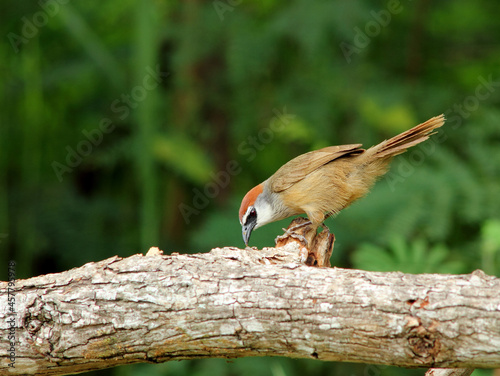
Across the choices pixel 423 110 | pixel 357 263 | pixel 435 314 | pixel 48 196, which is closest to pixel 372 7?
pixel 423 110

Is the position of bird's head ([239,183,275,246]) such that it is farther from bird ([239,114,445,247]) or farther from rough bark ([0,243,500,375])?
rough bark ([0,243,500,375])

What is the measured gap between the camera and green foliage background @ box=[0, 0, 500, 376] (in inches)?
251

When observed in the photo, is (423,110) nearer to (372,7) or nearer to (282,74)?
(372,7)

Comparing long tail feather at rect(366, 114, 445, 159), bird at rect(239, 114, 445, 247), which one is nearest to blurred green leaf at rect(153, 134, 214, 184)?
bird at rect(239, 114, 445, 247)

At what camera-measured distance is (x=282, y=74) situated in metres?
7.97

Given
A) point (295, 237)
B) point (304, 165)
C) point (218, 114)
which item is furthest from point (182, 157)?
point (295, 237)

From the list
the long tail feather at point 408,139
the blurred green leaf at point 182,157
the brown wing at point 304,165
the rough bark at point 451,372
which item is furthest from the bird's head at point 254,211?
the rough bark at point 451,372

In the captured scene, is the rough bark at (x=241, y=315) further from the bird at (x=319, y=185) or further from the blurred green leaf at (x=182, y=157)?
the blurred green leaf at (x=182, y=157)

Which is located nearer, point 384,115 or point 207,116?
point 384,115

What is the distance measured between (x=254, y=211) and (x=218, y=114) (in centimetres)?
311

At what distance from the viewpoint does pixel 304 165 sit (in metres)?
5.42

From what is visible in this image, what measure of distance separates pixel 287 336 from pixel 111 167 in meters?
5.55

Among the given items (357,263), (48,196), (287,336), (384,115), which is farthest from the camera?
(48,196)

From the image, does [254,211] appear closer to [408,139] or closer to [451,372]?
[408,139]
